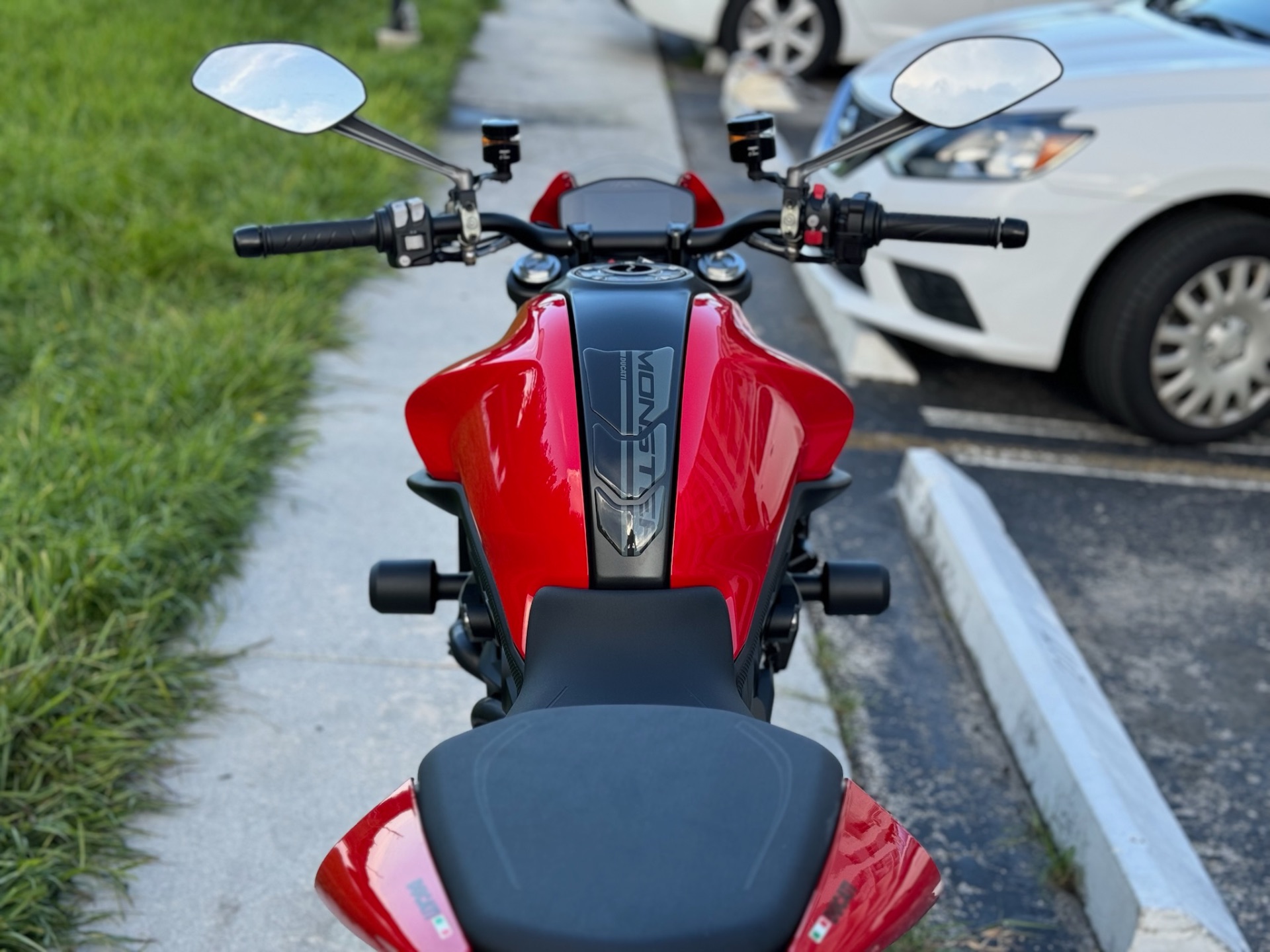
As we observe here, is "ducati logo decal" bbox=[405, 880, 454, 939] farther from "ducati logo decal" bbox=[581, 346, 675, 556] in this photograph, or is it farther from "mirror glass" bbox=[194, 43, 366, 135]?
"mirror glass" bbox=[194, 43, 366, 135]

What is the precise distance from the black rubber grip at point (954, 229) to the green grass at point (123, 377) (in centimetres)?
177

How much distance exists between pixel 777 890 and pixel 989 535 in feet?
8.60

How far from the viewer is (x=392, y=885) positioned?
108cm

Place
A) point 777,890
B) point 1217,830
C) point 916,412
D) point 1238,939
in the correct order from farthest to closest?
point 916,412, point 1217,830, point 1238,939, point 777,890

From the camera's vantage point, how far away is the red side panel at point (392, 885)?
1.03m

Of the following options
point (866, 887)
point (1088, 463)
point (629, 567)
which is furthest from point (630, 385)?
point (1088, 463)

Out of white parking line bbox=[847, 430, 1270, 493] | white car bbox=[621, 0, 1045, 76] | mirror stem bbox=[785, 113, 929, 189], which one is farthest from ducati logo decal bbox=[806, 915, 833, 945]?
white car bbox=[621, 0, 1045, 76]

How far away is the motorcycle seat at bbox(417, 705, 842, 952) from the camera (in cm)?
98

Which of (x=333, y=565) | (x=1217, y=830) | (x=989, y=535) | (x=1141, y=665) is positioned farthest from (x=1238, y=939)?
(x=333, y=565)

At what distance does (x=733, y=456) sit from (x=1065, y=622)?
222 cm

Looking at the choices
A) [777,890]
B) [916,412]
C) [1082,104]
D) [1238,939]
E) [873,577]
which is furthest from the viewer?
[916,412]

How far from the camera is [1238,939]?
2184 millimetres

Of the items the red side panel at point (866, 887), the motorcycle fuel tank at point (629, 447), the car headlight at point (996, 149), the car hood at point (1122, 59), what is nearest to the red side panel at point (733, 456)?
the motorcycle fuel tank at point (629, 447)

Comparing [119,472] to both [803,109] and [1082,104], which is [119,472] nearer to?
[1082,104]
